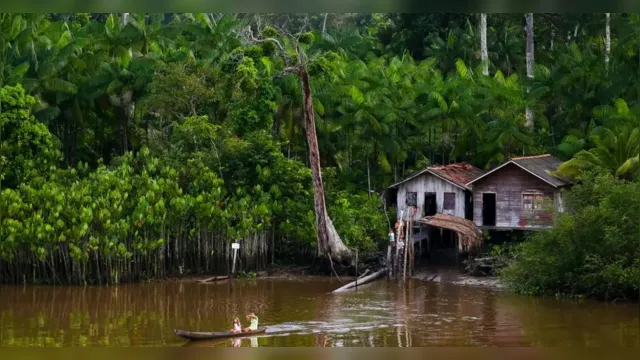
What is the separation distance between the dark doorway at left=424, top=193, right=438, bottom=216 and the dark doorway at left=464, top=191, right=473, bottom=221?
1.48 feet

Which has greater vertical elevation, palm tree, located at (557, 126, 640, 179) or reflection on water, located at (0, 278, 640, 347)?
palm tree, located at (557, 126, 640, 179)

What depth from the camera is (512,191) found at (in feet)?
48.1

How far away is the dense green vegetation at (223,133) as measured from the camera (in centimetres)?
1345

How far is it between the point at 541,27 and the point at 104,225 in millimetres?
11749

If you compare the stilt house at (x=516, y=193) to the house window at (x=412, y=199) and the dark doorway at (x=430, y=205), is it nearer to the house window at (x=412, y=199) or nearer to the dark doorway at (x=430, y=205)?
the dark doorway at (x=430, y=205)

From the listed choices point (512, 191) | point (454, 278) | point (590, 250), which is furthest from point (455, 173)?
point (590, 250)

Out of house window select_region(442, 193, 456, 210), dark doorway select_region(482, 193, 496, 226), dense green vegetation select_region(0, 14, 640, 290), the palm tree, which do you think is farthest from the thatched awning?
the palm tree

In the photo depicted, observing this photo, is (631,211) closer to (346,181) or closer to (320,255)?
(320,255)

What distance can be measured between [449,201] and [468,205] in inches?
12.9

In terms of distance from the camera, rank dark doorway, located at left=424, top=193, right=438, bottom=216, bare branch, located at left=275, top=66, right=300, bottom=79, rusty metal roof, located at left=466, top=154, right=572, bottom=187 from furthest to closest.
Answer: dark doorway, located at left=424, top=193, right=438, bottom=216 < bare branch, located at left=275, top=66, right=300, bottom=79 < rusty metal roof, located at left=466, top=154, right=572, bottom=187

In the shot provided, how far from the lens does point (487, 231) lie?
48.3 feet

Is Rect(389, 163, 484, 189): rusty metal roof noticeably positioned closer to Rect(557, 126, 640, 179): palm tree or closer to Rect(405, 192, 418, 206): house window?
Rect(405, 192, 418, 206): house window

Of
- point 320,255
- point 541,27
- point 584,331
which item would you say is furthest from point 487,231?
point 541,27

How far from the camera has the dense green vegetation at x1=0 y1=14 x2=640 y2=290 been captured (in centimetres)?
1345
